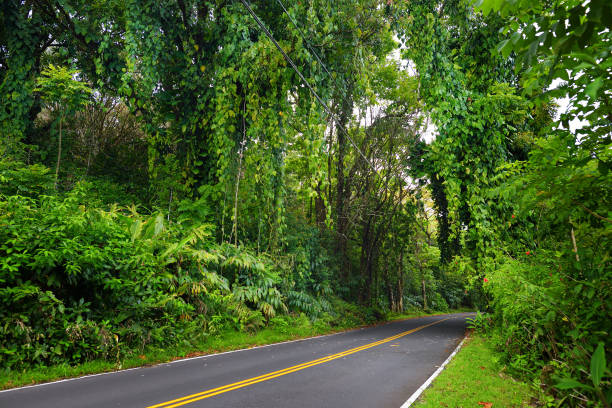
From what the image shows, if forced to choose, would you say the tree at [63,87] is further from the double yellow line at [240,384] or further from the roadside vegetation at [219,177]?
the double yellow line at [240,384]

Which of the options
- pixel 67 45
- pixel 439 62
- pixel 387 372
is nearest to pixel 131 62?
pixel 67 45

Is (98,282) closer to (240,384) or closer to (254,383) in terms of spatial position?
(240,384)

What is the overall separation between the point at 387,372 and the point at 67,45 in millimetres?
13525

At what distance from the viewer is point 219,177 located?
9.38 metres

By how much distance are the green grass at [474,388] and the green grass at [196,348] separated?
5015 millimetres

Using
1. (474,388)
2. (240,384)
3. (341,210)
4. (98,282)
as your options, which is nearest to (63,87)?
(98,282)

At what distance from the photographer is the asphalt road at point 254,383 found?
464 centimetres

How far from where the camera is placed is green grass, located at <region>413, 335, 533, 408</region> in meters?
4.96

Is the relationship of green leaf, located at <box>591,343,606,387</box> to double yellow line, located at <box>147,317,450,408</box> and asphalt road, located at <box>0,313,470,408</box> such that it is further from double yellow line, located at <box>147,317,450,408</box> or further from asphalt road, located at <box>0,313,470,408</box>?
double yellow line, located at <box>147,317,450,408</box>

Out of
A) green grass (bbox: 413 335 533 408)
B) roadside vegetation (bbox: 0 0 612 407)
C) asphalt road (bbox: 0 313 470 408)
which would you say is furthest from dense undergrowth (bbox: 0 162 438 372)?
green grass (bbox: 413 335 533 408)

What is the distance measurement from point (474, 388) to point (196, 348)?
230 inches

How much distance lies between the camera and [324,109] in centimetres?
902

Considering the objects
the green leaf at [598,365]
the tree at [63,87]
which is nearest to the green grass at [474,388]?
the green leaf at [598,365]

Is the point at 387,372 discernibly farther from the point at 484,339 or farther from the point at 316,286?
the point at 316,286
